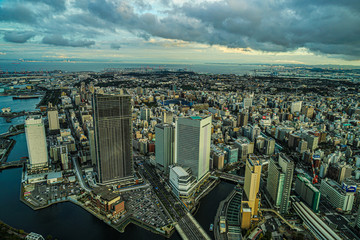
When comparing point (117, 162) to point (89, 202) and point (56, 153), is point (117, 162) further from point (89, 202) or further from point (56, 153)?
point (56, 153)

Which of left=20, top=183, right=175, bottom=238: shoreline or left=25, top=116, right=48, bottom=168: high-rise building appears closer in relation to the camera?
left=20, top=183, right=175, bottom=238: shoreline

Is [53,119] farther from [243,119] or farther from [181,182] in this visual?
[243,119]

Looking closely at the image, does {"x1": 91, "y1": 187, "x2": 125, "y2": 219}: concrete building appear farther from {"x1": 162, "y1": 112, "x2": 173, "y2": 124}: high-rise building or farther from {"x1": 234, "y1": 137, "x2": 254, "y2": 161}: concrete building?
{"x1": 162, "y1": 112, "x2": 173, "y2": 124}: high-rise building

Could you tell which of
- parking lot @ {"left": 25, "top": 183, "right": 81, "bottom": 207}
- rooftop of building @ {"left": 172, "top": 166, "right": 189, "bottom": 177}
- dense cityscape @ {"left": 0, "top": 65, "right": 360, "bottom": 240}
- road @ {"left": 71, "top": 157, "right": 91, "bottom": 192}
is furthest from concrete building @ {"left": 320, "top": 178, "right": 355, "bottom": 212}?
parking lot @ {"left": 25, "top": 183, "right": 81, "bottom": 207}

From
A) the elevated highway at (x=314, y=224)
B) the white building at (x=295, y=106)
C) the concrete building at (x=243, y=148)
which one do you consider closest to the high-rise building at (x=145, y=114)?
the concrete building at (x=243, y=148)

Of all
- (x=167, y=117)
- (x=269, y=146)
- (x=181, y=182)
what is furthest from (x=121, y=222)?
(x=167, y=117)
